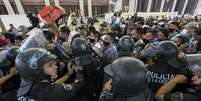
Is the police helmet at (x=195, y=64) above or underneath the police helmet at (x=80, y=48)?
above

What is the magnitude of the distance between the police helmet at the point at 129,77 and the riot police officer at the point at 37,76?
63 centimetres

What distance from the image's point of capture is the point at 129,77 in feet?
7.05

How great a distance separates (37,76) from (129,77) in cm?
87

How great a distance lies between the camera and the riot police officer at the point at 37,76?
238 centimetres

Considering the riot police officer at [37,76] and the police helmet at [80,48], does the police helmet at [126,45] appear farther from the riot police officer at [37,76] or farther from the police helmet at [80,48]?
the riot police officer at [37,76]

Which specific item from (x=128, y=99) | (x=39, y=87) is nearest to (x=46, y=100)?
(x=39, y=87)

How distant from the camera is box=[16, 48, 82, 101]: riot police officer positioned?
2.38 meters

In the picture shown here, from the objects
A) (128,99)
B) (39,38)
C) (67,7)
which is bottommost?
(67,7)

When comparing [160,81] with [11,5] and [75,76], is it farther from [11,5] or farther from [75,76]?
[11,5]

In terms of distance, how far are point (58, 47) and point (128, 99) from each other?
82.2 inches

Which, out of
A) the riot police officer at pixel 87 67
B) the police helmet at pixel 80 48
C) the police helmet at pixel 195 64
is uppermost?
the police helmet at pixel 195 64

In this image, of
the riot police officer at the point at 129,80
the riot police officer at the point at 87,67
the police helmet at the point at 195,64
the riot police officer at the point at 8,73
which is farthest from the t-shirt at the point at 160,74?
the riot police officer at the point at 8,73

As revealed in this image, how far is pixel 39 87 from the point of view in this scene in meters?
2.40

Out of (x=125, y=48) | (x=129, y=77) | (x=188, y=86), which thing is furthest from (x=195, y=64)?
(x=125, y=48)
